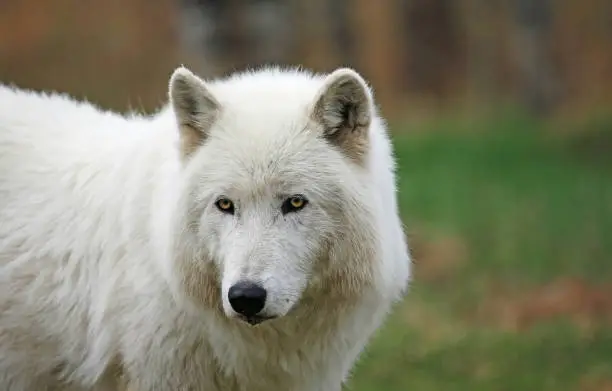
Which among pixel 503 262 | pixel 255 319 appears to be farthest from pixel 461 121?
pixel 255 319

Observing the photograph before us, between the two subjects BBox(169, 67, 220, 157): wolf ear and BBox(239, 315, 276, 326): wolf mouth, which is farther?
BBox(169, 67, 220, 157): wolf ear

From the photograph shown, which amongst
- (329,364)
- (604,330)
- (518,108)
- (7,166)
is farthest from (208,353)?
(518,108)

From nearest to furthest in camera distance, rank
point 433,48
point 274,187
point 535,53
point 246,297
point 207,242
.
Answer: point 246,297 < point 274,187 < point 207,242 < point 535,53 < point 433,48

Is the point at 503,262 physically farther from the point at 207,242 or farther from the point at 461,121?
the point at 207,242

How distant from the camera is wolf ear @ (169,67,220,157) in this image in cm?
447

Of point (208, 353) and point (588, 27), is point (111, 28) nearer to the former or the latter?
point (588, 27)

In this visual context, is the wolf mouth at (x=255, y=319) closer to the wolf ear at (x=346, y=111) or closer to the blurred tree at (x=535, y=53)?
the wolf ear at (x=346, y=111)

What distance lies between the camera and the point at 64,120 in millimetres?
5332

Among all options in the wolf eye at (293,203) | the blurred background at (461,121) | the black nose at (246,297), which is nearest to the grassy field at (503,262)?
the blurred background at (461,121)

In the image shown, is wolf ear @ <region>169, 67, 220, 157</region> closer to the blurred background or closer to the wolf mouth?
the wolf mouth

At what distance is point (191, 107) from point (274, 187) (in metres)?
0.54

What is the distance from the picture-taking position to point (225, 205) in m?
4.37

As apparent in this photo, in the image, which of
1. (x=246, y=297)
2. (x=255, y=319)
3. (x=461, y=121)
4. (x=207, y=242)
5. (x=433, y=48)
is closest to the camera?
(x=246, y=297)

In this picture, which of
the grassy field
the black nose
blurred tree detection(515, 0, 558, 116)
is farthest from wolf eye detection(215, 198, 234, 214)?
blurred tree detection(515, 0, 558, 116)
